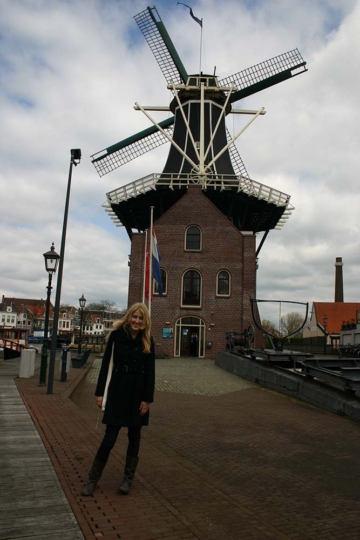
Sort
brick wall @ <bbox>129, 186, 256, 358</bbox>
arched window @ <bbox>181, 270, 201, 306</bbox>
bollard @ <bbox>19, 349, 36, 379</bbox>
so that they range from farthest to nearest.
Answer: arched window @ <bbox>181, 270, 201, 306</bbox>, brick wall @ <bbox>129, 186, 256, 358</bbox>, bollard @ <bbox>19, 349, 36, 379</bbox>

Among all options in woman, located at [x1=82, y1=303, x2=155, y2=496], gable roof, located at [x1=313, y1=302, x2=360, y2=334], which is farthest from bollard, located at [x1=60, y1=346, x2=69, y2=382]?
gable roof, located at [x1=313, y1=302, x2=360, y2=334]

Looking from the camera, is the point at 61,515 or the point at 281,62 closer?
the point at 61,515

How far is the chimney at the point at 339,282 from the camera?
236 ft

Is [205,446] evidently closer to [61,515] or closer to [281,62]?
[61,515]

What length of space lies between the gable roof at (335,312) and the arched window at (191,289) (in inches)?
1553

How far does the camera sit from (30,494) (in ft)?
15.1

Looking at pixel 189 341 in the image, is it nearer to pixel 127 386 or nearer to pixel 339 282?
pixel 127 386

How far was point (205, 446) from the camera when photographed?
7859 mm

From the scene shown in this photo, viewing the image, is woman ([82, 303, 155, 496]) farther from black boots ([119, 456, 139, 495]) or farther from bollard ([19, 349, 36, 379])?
bollard ([19, 349, 36, 379])

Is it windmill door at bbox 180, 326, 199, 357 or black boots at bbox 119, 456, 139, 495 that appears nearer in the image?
black boots at bbox 119, 456, 139, 495

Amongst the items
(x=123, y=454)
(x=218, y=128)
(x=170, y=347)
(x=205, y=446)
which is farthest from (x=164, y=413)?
(x=218, y=128)

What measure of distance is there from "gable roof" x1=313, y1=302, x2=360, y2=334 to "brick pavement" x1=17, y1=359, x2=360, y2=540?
187 ft

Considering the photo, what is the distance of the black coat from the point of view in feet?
16.1

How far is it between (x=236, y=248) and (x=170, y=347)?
25.9 ft
